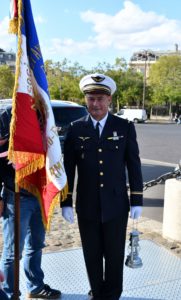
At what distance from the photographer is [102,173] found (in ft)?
9.91

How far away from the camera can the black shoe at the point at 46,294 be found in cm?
349

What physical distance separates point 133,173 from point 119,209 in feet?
0.96

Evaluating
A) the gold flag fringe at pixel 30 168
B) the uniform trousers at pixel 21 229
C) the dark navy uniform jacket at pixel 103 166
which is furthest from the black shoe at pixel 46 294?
the gold flag fringe at pixel 30 168

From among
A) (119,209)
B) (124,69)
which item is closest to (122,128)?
(119,209)

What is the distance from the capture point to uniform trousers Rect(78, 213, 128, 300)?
10.2ft

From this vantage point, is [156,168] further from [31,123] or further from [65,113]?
[31,123]

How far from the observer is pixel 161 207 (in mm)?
6895

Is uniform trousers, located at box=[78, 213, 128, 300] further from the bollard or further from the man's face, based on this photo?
the bollard

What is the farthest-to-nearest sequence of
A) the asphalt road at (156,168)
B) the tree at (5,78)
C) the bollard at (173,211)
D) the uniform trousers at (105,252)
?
the tree at (5,78), the asphalt road at (156,168), the bollard at (173,211), the uniform trousers at (105,252)

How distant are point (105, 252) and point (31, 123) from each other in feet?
3.92

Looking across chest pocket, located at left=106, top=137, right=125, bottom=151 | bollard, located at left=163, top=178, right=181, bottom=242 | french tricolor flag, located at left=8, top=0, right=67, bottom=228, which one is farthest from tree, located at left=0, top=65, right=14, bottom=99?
french tricolor flag, located at left=8, top=0, right=67, bottom=228

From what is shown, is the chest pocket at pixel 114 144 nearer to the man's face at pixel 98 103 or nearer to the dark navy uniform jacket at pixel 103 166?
the dark navy uniform jacket at pixel 103 166

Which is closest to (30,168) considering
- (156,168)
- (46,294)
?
(46,294)

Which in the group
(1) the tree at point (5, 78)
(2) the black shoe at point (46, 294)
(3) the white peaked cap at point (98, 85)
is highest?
(1) the tree at point (5, 78)
